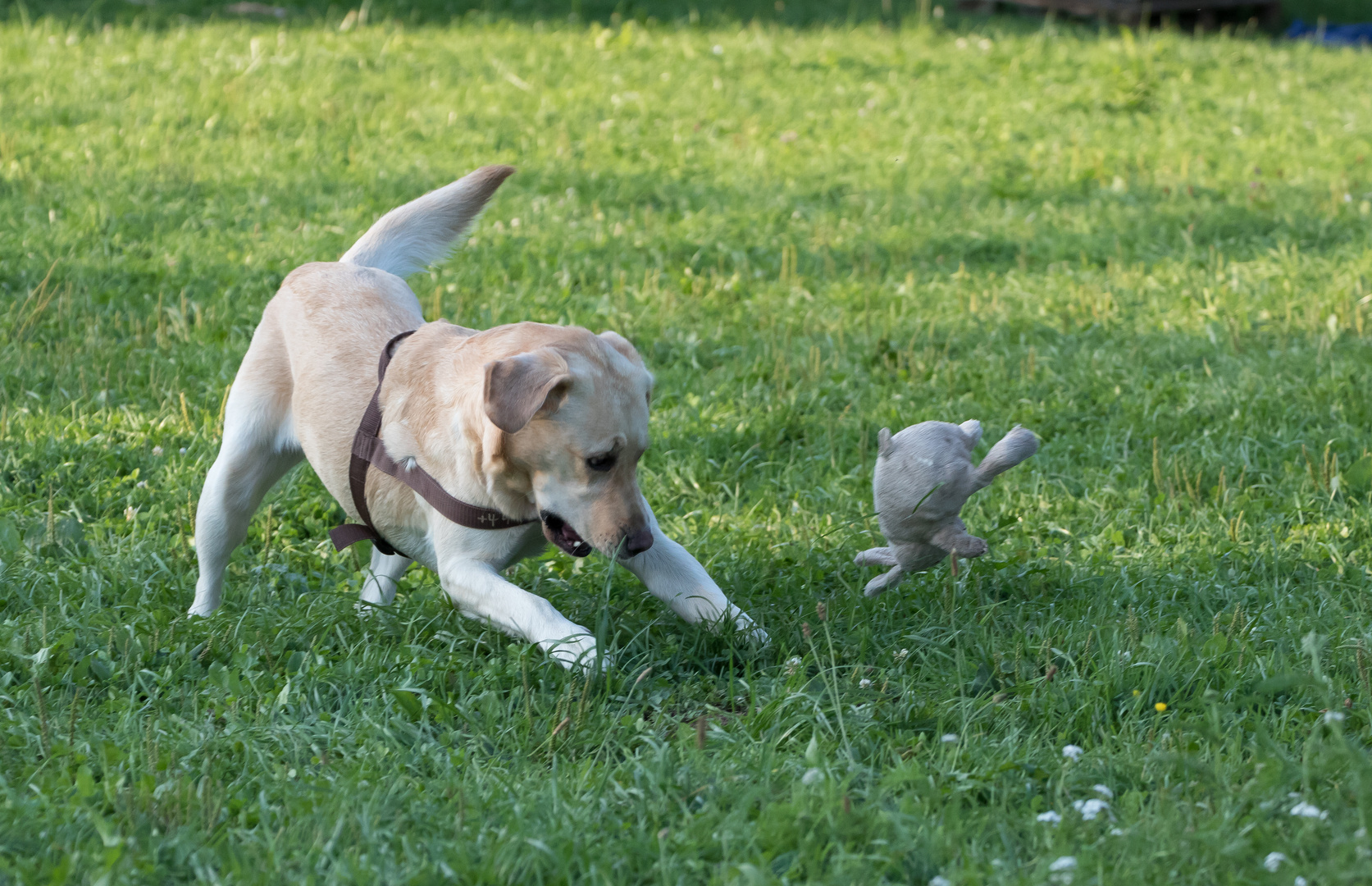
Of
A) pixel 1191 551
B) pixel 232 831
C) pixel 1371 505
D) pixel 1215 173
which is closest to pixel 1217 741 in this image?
pixel 1191 551

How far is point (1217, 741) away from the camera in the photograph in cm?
290

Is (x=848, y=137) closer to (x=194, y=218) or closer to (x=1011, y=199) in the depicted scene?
(x=1011, y=199)

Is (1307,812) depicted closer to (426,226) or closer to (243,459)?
(243,459)

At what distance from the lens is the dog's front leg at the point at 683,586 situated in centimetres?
346

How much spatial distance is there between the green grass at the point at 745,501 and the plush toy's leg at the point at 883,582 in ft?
0.18

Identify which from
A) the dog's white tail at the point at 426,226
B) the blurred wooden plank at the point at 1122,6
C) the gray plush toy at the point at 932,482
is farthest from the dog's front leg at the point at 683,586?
the blurred wooden plank at the point at 1122,6

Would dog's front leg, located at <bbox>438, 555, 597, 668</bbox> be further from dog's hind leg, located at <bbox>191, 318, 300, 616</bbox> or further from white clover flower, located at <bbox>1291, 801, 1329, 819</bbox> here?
white clover flower, located at <bbox>1291, 801, 1329, 819</bbox>

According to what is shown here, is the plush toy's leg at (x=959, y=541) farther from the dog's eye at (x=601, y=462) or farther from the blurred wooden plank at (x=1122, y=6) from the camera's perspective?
the blurred wooden plank at (x=1122, y=6)

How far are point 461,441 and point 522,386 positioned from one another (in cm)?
42

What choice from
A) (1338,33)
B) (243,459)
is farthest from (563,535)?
(1338,33)

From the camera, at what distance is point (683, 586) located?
Result: 138 inches

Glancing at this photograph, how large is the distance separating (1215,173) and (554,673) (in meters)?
7.57

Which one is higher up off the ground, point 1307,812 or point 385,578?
point 1307,812

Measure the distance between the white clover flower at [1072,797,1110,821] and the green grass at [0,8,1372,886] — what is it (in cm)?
4
